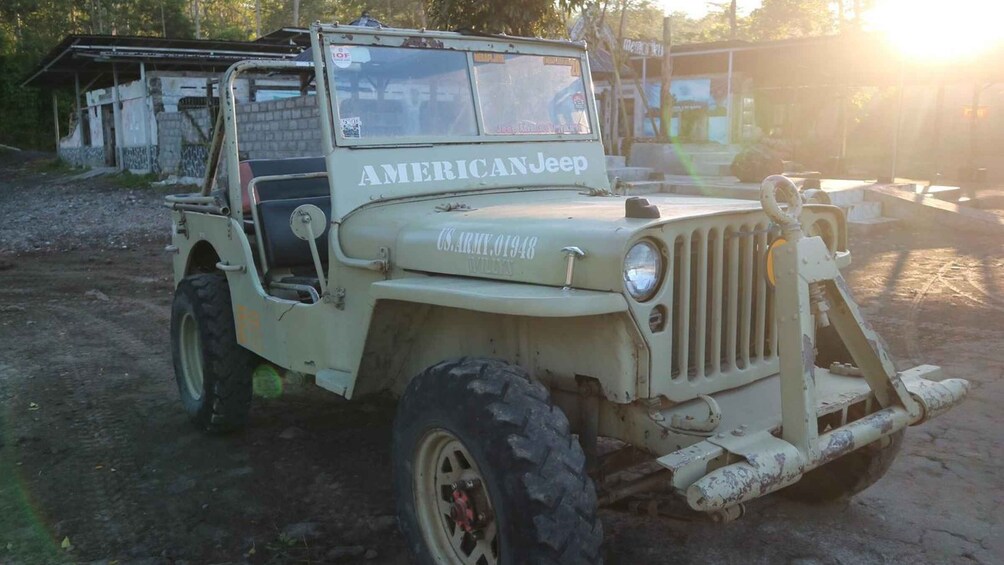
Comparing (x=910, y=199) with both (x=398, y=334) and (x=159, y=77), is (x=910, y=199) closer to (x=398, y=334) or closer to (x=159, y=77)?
(x=398, y=334)

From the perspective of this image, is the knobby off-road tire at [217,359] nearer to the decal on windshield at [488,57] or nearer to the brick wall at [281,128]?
the decal on windshield at [488,57]

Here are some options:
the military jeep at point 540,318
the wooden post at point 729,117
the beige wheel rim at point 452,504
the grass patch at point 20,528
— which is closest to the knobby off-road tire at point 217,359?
the military jeep at point 540,318

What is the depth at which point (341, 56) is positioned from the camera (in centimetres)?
396

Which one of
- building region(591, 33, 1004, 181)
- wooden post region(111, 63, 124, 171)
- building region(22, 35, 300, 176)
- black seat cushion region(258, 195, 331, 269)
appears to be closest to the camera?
black seat cushion region(258, 195, 331, 269)

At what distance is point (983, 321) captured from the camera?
7.62 meters

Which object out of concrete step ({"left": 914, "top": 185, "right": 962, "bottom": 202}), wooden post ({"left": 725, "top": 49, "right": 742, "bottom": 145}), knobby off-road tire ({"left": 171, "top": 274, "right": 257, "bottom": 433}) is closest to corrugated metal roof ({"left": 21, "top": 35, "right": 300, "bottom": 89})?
wooden post ({"left": 725, "top": 49, "right": 742, "bottom": 145})

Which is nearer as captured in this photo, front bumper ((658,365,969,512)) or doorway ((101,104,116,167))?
front bumper ((658,365,969,512))

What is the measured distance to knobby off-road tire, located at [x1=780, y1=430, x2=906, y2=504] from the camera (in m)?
3.72

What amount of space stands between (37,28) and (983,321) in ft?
162

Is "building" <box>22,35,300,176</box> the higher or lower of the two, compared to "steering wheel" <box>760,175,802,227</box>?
higher

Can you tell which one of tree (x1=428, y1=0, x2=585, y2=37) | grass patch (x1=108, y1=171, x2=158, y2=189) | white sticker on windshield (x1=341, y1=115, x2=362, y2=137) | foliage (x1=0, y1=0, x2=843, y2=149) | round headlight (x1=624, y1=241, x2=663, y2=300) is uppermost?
foliage (x1=0, y1=0, x2=843, y2=149)

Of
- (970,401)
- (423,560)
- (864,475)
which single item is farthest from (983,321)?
(423,560)

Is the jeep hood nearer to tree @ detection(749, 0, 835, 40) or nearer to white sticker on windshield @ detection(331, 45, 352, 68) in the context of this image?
white sticker on windshield @ detection(331, 45, 352, 68)

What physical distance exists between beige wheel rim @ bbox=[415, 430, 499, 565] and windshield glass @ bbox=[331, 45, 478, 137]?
1629mm
